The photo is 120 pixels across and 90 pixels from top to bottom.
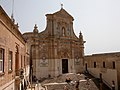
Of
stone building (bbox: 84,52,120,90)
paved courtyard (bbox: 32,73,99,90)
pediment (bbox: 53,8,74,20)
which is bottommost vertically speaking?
paved courtyard (bbox: 32,73,99,90)

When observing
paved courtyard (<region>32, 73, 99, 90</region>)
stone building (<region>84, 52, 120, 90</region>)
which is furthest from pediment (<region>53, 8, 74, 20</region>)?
paved courtyard (<region>32, 73, 99, 90</region>)

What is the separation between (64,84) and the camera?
23234 millimetres

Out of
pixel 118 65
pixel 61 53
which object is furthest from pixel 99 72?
pixel 61 53

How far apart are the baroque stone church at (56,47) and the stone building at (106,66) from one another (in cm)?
212

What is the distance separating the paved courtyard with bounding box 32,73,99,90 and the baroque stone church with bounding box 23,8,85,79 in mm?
1790

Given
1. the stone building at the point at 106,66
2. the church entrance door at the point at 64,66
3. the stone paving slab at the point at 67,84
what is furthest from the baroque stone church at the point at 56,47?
the stone building at the point at 106,66

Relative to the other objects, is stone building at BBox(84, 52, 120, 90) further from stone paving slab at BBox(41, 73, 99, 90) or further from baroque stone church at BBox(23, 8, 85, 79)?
stone paving slab at BBox(41, 73, 99, 90)

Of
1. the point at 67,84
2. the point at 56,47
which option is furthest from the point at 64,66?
the point at 67,84

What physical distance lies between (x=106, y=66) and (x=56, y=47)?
8.59 metres

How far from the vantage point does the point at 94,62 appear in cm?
3030

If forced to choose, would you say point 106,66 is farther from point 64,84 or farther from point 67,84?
point 64,84

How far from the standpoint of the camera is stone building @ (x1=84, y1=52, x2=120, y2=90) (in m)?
23.3

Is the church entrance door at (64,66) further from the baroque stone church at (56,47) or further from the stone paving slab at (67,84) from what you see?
the stone paving slab at (67,84)

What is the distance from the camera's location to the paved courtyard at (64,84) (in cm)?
2211
